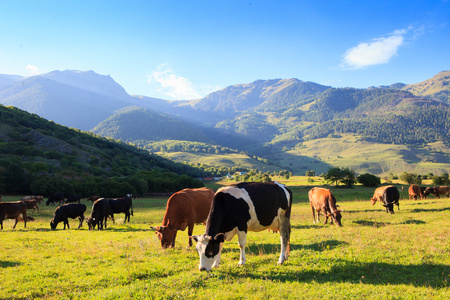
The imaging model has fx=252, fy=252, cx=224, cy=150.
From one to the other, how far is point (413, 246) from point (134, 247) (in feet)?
46.3

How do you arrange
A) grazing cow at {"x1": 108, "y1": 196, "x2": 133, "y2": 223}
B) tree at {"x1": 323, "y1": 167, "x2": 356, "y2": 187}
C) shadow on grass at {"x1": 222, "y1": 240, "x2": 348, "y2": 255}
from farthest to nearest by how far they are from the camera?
tree at {"x1": 323, "y1": 167, "x2": 356, "y2": 187} < grazing cow at {"x1": 108, "y1": 196, "x2": 133, "y2": 223} < shadow on grass at {"x1": 222, "y1": 240, "x2": 348, "y2": 255}

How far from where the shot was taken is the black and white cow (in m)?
9.13

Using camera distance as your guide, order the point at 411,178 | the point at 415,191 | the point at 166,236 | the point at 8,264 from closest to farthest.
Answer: the point at 8,264
the point at 166,236
the point at 415,191
the point at 411,178

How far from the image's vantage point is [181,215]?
14.2 m

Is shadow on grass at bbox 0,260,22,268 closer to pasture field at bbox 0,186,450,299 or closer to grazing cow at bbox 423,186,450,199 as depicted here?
pasture field at bbox 0,186,450,299

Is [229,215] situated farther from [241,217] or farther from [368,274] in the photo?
[368,274]

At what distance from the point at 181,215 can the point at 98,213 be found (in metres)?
13.0

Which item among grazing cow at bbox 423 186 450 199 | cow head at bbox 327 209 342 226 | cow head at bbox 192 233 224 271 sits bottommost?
grazing cow at bbox 423 186 450 199

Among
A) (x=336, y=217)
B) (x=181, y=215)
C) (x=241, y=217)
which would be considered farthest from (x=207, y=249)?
(x=336, y=217)

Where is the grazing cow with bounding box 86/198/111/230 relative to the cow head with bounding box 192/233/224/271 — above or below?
below

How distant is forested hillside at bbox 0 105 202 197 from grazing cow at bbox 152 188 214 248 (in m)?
66.6

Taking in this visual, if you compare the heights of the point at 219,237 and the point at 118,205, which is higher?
the point at 219,237

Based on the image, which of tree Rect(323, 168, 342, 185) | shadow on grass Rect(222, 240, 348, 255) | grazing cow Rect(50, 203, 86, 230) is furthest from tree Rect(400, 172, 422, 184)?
grazing cow Rect(50, 203, 86, 230)

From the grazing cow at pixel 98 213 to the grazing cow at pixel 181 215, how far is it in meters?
11.4
